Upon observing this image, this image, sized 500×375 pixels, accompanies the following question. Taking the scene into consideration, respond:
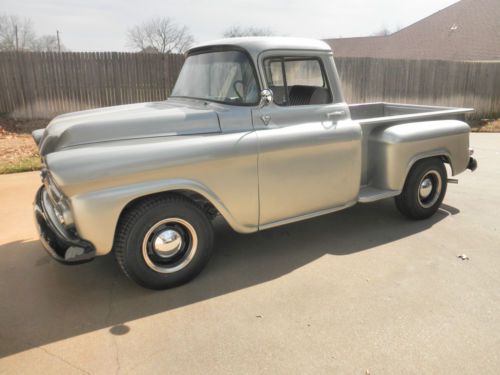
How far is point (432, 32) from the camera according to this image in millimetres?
29047

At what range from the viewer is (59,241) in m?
3.07

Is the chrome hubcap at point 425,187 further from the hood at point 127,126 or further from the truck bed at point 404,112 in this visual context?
the hood at point 127,126

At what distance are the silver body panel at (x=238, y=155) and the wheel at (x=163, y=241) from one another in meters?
0.13

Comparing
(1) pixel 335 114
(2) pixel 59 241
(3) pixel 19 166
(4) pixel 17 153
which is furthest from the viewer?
(4) pixel 17 153

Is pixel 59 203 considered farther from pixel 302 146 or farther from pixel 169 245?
pixel 302 146

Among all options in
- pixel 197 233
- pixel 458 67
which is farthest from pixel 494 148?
pixel 197 233

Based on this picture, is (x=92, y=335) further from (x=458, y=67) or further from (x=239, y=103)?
(x=458, y=67)

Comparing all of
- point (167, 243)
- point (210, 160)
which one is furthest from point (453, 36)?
point (167, 243)

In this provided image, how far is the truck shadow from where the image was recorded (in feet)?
9.61

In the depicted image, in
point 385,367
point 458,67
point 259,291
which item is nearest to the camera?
point 385,367

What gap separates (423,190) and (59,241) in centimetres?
385

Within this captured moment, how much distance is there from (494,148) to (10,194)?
965cm

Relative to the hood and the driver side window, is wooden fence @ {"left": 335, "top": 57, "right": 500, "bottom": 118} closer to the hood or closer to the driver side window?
the driver side window

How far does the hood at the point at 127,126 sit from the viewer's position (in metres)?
3.09
